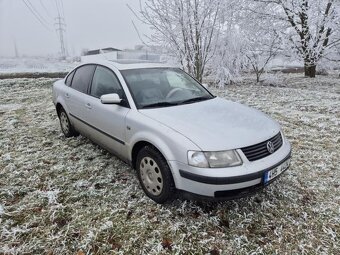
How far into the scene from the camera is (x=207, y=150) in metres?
2.64

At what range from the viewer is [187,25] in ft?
32.7

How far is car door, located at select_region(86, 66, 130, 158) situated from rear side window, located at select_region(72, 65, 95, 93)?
0.18m

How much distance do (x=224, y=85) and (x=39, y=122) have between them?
878 cm

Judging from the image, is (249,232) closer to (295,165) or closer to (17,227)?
(295,165)

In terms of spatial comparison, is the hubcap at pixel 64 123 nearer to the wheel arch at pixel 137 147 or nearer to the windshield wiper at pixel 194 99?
the wheel arch at pixel 137 147

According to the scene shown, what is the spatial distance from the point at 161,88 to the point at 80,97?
1431 mm

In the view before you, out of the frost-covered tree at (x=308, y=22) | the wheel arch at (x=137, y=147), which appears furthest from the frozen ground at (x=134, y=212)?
the frost-covered tree at (x=308, y=22)

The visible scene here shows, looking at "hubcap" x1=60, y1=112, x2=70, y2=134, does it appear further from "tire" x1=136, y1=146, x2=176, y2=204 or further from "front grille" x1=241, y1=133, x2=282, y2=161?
"front grille" x1=241, y1=133, x2=282, y2=161

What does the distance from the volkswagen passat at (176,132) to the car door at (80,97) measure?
2 cm

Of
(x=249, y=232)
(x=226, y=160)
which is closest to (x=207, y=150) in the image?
(x=226, y=160)

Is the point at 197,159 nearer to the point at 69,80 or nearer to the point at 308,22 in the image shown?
the point at 69,80

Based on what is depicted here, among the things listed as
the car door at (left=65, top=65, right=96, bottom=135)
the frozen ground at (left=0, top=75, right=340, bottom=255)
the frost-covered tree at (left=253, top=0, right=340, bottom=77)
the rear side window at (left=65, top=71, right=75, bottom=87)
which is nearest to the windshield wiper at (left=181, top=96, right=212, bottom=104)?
the frozen ground at (left=0, top=75, right=340, bottom=255)

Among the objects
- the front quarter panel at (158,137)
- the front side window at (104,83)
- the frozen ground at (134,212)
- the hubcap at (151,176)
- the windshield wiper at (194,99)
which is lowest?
the frozen ground at (134,212)

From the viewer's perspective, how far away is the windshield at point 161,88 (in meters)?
3.53
